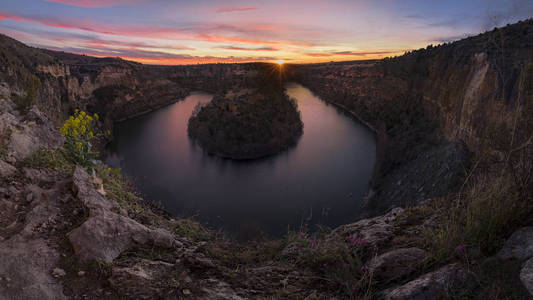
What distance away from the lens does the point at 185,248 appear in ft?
12.1

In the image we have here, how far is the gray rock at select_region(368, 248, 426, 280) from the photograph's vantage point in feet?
8.81

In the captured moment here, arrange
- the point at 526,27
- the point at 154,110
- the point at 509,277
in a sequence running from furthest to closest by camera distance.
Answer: the point at 154,110 < the point at 526,27 < the point at 509,277

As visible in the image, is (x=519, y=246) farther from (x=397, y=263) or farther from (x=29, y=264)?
(x=29, y=264)

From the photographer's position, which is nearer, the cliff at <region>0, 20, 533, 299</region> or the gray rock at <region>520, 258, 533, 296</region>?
the gray rock at <region>520, 258, 533, 296</region>

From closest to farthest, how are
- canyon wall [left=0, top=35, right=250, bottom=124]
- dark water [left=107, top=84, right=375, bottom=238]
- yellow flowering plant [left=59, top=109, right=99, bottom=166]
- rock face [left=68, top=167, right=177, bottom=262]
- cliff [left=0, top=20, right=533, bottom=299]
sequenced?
cliff [left=0, top=20, right=533, bottom=299] < rock face [left=68, top=167, right=177, bottom=262] < yellow flowering plant [left=59, top=109, right=99, bottom=166] < dark water [left=107, top=84, right=375, bottom=238] < canyon wall [left=0, top=35, right=250, bottom=124]

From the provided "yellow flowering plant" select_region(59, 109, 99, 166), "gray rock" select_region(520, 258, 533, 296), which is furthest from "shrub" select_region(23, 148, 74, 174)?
"gray rock" select_region(520, 258, 533, 296)

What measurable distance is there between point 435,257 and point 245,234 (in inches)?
695

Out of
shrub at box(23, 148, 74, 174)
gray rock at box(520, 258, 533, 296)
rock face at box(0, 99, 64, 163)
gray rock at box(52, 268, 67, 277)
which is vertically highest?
rock face at box(0, 99, 64, 163)

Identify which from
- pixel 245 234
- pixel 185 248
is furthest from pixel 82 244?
pixel 245 234

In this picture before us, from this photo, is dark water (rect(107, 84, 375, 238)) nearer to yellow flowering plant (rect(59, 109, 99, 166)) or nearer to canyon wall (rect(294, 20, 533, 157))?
canyon wall (rect(294, 20, 533, 157))

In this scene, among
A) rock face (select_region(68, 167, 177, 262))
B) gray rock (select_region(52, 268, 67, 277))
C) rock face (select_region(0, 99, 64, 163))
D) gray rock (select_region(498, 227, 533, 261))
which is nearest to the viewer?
gray rock (select_region(498, 227, 533, 261))

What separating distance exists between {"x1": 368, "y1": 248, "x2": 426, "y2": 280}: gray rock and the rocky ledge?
105 ft

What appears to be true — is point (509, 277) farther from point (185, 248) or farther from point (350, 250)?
point (185, 248)

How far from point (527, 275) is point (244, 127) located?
123 feet
